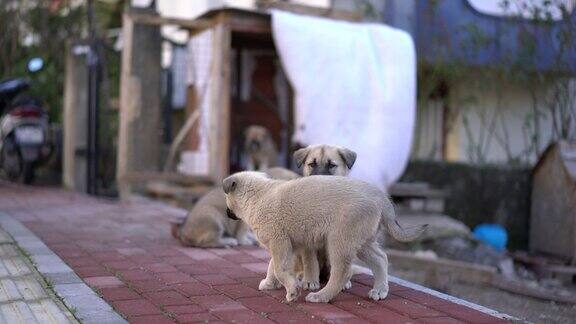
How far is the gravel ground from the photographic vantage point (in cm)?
634

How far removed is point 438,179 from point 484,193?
2.89 feet

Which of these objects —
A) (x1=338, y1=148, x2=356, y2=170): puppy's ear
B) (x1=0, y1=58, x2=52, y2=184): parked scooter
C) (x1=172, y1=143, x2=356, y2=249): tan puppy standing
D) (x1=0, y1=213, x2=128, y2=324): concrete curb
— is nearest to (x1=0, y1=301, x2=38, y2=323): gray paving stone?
(x1=0, y1=213, x2=128, y2=324): concrete curb

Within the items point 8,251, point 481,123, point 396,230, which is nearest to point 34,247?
point 8,251

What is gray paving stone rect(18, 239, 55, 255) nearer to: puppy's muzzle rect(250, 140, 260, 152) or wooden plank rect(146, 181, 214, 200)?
wooden plank rect(146, 181, 214, 200)

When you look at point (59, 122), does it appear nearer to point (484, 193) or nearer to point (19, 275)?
point (484, 193)

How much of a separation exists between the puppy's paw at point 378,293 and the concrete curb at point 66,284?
164 centimetres

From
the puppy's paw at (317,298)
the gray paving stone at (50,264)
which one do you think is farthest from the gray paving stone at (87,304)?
the puppy's paw at (317,298)

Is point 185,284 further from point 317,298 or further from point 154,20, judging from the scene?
point 154,20

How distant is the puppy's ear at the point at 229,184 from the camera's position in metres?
4.85

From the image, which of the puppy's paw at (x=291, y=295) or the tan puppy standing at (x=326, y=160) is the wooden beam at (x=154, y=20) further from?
the puppy's paw at (x=291, y=295)

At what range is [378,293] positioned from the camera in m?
4.73

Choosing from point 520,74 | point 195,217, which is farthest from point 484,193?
point 195,217

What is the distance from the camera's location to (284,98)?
12.8 m

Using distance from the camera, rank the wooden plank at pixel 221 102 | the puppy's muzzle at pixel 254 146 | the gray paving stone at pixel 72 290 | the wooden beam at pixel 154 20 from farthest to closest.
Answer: the puppy's muzzle at pixel 254 146 < the wooden plank at pixel 221 102 < the wooden beam at pixel 154 20 < the gray paving stone at pixel 72 290
